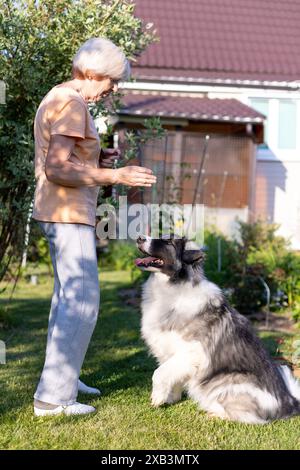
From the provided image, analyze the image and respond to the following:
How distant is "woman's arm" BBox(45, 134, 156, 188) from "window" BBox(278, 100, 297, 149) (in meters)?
12.3

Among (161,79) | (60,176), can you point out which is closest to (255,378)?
(60,176)

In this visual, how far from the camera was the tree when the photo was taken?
637 cm

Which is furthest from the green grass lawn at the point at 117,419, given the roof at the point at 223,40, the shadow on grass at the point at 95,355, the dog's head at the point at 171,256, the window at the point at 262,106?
the roof at the point at 223,40

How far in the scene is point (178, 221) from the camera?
9297 millimetres

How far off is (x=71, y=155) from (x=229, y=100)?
1169 cm

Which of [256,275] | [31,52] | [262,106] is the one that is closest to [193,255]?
[31,52]

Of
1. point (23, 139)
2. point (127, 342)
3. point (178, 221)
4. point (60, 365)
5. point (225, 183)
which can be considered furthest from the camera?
point (225, 183)

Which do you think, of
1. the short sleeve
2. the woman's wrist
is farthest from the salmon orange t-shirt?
the woman's wrist

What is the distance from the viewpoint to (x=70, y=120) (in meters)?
3.94

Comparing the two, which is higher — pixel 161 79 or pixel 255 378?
pixel 161 79

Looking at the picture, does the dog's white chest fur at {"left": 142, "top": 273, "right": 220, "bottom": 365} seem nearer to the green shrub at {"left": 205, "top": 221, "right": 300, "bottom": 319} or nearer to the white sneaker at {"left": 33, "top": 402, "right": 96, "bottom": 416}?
the white sneaker at {"left": 33, "top": 402, "right": 96, "bottom": 416}

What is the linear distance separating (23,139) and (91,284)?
8.66 ft
